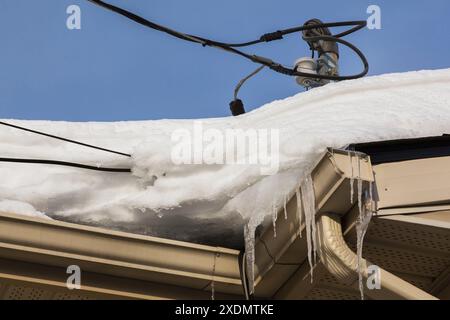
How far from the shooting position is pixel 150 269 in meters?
4.57

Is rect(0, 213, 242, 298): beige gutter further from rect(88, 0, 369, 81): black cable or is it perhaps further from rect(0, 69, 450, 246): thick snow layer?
rect(88, 0, 369, 81): black cable

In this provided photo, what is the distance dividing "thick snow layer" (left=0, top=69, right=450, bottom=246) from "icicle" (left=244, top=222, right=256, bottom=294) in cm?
6

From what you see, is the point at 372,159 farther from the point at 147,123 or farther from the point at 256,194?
the point at 147,123

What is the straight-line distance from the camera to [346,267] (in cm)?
419

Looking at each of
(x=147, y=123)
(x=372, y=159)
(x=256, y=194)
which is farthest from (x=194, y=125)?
(x=372, y=159)

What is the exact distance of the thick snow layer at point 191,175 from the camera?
441 centimetres

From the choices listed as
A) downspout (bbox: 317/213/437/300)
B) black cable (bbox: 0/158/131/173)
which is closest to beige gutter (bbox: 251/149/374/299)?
downspout (bbox: 317/213/437/300)

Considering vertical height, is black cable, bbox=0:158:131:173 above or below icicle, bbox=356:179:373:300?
above

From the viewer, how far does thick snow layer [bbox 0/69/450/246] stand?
4406mm

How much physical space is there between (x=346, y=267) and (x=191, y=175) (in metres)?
0.94

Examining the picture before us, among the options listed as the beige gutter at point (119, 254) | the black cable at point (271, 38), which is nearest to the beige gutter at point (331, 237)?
the beige gutter at point (119, 254)

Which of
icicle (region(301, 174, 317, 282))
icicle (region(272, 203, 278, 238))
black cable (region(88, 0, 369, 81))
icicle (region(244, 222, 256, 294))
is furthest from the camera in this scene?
black cable (region(88, 0, 369, 81))

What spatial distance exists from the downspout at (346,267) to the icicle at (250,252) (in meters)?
0.40
